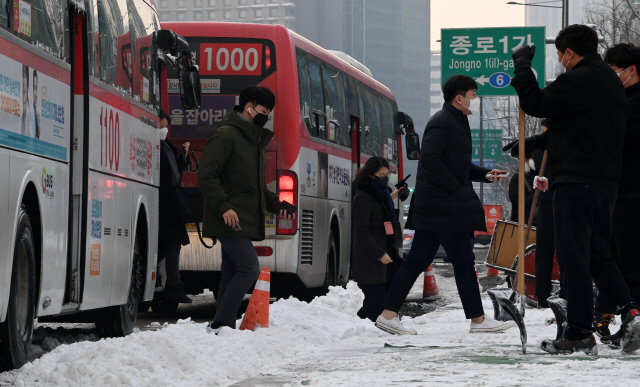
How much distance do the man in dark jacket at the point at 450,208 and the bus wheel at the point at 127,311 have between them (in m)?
2.29

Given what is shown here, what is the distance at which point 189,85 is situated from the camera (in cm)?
1123

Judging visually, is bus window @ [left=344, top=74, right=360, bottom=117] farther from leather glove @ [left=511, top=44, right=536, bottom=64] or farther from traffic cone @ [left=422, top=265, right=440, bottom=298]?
leather glove @ [left=511, top=44, right=536, bottom=64]

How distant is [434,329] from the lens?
9.63m

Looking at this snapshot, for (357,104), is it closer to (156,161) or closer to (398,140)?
(398,140)

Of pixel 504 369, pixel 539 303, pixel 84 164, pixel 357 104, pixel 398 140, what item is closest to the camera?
pixel 504 369

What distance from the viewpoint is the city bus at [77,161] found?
634 cm

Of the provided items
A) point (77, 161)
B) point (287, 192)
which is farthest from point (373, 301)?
point (77, 161)

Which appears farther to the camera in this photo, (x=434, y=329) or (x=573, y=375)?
(x=434, y=329)

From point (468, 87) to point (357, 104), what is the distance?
27.4 feet

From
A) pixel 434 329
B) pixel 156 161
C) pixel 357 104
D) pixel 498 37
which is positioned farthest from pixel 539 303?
pixel 498 37

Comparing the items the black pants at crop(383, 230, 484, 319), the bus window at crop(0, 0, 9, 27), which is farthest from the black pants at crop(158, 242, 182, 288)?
the bus window at crop(0, 0, 9, 27)

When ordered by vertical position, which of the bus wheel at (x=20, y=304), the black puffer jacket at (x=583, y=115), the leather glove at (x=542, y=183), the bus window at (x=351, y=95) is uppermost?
the bus window at (x=351, y=95)

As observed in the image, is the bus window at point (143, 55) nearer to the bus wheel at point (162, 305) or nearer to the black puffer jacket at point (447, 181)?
the bus wheel at point (162, 305)

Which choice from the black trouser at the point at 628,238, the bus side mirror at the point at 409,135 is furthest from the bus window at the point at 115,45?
the bus side mirror at the point at 409,135
